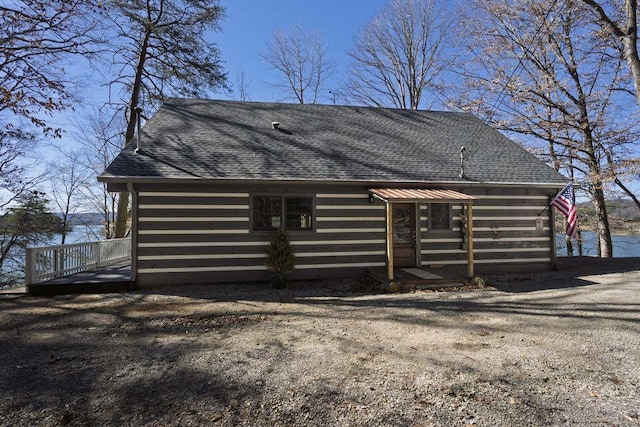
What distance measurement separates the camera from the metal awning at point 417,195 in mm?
8047

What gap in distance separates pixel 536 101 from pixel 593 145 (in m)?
3.17

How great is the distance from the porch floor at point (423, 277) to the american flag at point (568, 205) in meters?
2.94

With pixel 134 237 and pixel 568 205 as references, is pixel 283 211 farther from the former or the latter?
pixel 568 205

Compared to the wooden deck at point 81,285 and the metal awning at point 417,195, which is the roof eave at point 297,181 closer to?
the metal awning at point 417,195

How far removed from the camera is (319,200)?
347 inches

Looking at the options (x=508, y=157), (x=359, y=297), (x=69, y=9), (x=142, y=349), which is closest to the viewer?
(x=142, y=349)

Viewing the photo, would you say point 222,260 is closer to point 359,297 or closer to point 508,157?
point 359,297

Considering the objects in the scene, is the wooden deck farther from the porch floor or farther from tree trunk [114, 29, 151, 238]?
tree trunk [114, 29, 151, 238]

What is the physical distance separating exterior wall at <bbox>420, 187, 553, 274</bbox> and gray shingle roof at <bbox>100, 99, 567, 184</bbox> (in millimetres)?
517

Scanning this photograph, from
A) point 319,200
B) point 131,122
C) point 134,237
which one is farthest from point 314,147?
point 131,122

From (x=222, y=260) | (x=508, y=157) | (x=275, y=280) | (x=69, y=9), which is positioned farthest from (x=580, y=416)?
(x=69, y=9)

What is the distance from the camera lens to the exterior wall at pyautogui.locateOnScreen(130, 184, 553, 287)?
26.5 ft

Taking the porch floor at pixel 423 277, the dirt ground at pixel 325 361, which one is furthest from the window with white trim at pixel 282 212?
the dirt ground at pixel 325 361

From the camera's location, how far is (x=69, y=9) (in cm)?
952
